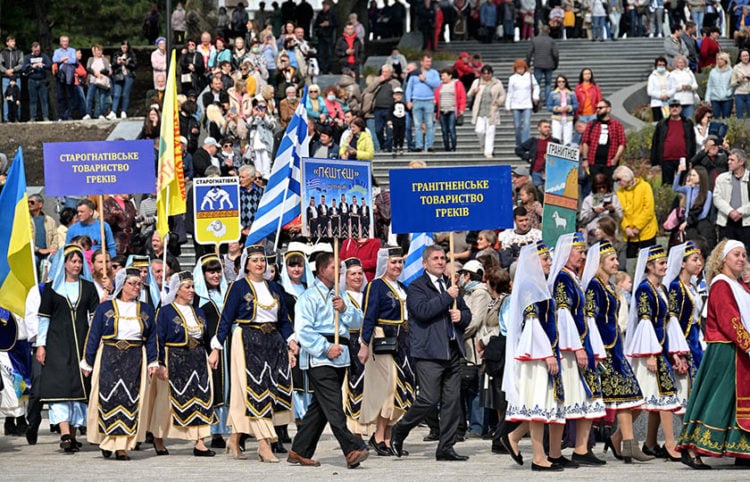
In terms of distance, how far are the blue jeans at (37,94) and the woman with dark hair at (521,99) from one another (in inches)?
388

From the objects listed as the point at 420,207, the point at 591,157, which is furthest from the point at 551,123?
the point at 420,207

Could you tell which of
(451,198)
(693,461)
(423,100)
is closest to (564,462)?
(693,461)

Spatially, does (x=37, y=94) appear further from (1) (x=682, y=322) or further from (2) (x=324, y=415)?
(1) (x=682, y=322)

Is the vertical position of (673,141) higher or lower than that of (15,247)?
higher

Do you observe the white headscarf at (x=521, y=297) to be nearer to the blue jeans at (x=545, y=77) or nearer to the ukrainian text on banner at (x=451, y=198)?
the ukrainian text on banner at (x=451, y=198)

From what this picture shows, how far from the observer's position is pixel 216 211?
2123 centimetres

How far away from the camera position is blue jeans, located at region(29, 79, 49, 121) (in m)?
33.8

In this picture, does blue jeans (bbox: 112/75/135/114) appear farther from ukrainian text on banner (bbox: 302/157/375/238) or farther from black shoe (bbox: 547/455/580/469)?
black shoe (bbox: 547/455/580/469)

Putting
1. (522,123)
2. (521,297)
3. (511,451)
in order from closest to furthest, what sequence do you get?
(521,297) → (511,451) → (522,123)

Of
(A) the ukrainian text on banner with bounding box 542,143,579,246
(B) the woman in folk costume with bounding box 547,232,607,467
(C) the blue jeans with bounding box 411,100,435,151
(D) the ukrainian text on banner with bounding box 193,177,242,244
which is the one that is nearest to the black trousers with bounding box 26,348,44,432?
(D) the ukrainian text on banner with bounding box 193,177,242,244

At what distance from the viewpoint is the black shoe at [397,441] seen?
16.3 meters

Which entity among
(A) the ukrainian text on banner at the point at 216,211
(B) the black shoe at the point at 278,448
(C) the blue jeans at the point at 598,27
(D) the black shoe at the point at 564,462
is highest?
(C) the blue jeans at the point at 598,27

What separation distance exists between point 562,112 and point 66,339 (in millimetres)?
11632

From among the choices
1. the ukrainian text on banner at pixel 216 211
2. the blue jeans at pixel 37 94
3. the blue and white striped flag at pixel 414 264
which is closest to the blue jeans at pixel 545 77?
the blue jeans at pixel 37 94
